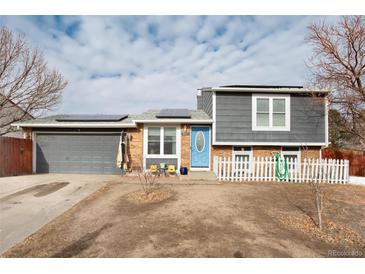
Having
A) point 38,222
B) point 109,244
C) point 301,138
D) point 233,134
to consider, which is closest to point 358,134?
point 301,138

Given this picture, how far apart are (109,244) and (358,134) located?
1272cm

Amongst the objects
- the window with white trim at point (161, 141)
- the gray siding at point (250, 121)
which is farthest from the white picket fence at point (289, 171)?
the window with white trim at point (161, 141)

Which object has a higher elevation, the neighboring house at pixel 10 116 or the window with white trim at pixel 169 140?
the neighboring house at pixel 10 116

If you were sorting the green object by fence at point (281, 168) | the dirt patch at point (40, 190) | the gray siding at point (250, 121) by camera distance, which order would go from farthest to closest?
the gray siding at point (250, 121)
the green object by fence at point (281, 168)
the dirt patch at point (40, 190)

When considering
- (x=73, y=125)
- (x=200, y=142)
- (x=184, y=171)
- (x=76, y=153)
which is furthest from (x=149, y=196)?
(x=73, y=125)

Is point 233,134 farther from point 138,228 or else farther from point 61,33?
point 61,33

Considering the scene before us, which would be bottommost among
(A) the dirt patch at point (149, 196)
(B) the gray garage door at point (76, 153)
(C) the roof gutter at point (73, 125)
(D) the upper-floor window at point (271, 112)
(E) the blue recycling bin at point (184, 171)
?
(A) the dirt patch at point (149, 196)

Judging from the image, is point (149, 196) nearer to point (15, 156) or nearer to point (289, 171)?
point (289, 171)

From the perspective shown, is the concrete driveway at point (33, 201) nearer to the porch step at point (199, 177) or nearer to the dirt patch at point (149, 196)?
the dirt patch at point (149, 196)

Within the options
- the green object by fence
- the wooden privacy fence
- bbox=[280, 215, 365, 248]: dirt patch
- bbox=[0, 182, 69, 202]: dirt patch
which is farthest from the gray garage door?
bbox=[280, 215, 365, 248]: dirt patch

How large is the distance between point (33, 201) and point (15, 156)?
17.7 feet

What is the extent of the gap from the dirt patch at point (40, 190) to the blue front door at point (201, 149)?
578 cm

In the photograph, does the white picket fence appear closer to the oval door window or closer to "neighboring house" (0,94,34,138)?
the oval door window

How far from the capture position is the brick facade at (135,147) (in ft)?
33.9
